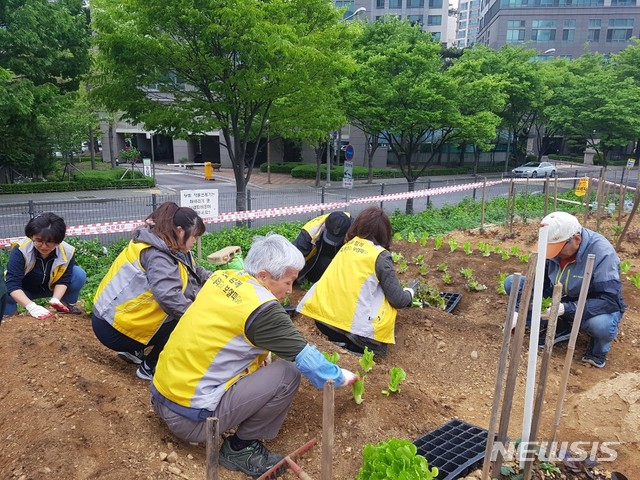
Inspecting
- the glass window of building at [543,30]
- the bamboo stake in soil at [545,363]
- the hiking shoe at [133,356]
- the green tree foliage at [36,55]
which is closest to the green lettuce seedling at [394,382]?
the bamboo stake in soil at [545,363]

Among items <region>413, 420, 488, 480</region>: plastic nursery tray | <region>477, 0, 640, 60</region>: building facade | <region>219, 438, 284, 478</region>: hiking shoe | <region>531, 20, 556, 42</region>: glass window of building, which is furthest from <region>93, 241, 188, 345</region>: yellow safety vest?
<region>531, 20, 556, 42</region>: glass window of building

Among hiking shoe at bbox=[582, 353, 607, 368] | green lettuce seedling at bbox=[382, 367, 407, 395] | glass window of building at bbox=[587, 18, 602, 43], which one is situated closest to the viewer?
green lettuce seedling at bbox=[382, 367, 407, 395]

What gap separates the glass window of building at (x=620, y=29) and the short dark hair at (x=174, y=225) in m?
65.6

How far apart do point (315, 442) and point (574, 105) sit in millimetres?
31795

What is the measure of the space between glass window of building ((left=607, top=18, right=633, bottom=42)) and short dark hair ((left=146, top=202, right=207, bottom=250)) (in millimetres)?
65597

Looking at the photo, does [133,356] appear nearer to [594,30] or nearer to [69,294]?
[69,294]

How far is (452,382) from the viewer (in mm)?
3930

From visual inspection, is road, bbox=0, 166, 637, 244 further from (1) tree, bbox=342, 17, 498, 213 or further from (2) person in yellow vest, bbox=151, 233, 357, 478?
(2) person in yellow vest, bbox=151, 233, 357, 478

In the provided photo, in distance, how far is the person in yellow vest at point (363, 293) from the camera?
3865 millimetres

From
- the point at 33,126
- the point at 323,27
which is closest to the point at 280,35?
the point at 323,27

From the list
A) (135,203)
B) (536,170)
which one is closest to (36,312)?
(135,203)

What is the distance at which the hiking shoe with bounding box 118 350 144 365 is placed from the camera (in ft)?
12.2

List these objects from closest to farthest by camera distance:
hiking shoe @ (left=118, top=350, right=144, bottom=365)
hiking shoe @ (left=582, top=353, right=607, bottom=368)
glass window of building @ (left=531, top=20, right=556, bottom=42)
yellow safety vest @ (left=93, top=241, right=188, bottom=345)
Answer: yellow safety vest @ (left=93, top=241, right=188, bottom=345)
hiking shoe @ (left=118, top=350, right=144, bottom=365)
hiking shoe @ (left=582, top=353, right=607, bottom=368)
glass window of building @ (left=531, top=20, right=556, bottom=42)

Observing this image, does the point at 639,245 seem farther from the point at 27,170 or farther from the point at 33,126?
the point at 27,170
